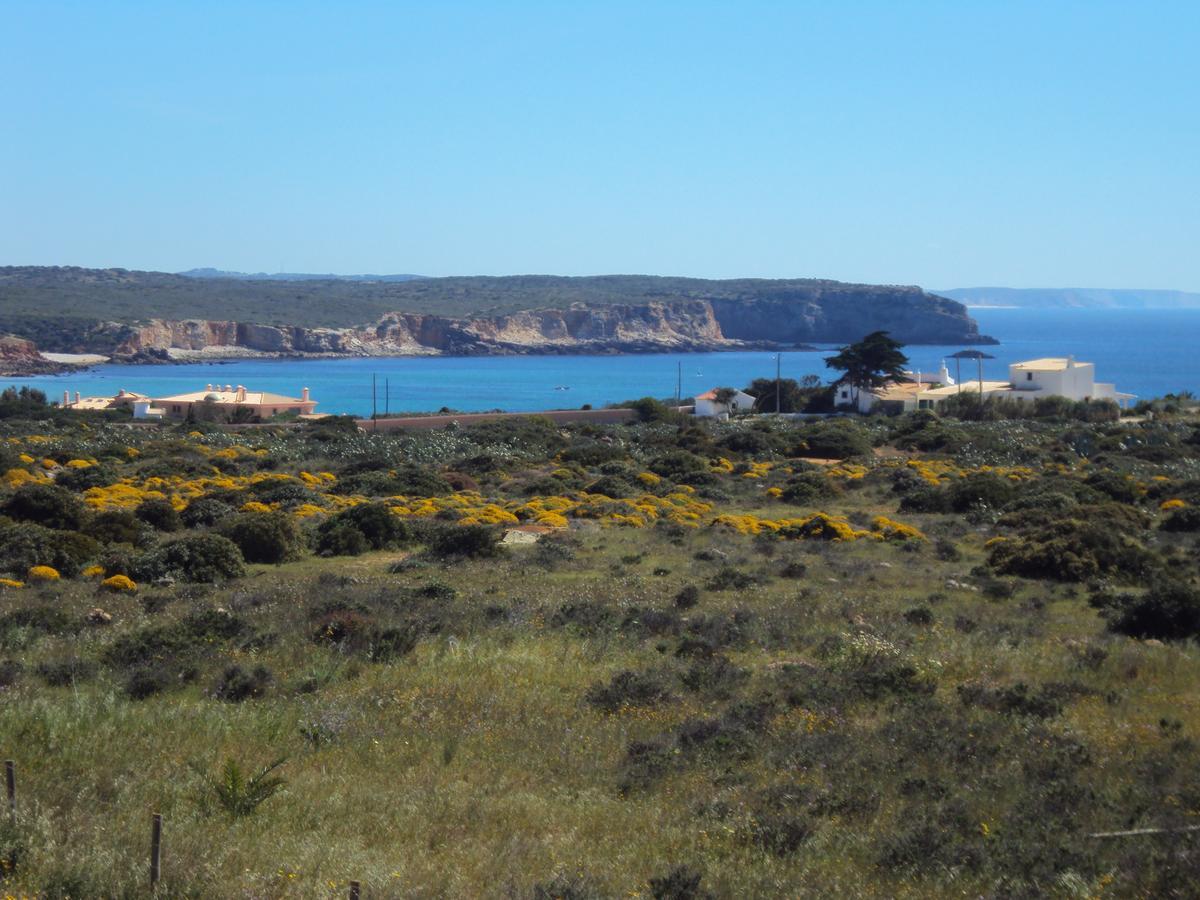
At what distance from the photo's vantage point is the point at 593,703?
10.8 metres

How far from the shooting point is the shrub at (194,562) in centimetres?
1747

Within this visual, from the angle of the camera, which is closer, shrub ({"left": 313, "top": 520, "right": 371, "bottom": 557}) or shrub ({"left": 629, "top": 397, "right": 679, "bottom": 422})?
shrub ({"left": 313, "top": 520, "right": 371, "bottom": 557})

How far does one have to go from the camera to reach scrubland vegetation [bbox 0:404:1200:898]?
7164 millimetres

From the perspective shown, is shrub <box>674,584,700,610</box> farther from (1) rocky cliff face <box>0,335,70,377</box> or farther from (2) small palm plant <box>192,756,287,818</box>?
(1) rocky cliff face <box>0,335,70,377</box>

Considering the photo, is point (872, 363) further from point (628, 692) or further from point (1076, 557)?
point (628, 692)

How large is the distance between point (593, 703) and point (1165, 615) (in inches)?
306

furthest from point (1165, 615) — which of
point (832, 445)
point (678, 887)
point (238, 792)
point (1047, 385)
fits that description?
point (1047, 385)

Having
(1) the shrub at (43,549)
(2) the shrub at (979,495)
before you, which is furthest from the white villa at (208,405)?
(1) the shrub at (43,549)

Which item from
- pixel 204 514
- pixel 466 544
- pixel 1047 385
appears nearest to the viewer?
pixel 466 544

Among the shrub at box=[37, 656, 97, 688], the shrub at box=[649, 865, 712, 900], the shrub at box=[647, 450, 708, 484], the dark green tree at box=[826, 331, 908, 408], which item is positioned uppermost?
the dark green tree at box=[826, 331, 908, 408]

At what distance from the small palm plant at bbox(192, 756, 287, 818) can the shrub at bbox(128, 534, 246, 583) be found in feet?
32.6

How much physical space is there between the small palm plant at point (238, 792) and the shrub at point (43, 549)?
36.0 ft

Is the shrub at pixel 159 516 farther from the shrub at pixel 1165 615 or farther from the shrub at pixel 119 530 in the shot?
the shrub at pixel 1165 615

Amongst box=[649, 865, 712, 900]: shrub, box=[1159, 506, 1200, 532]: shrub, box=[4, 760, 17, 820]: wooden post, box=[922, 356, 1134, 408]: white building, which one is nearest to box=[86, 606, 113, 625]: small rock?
box=[4, 760, 17, 820]: wooden post
